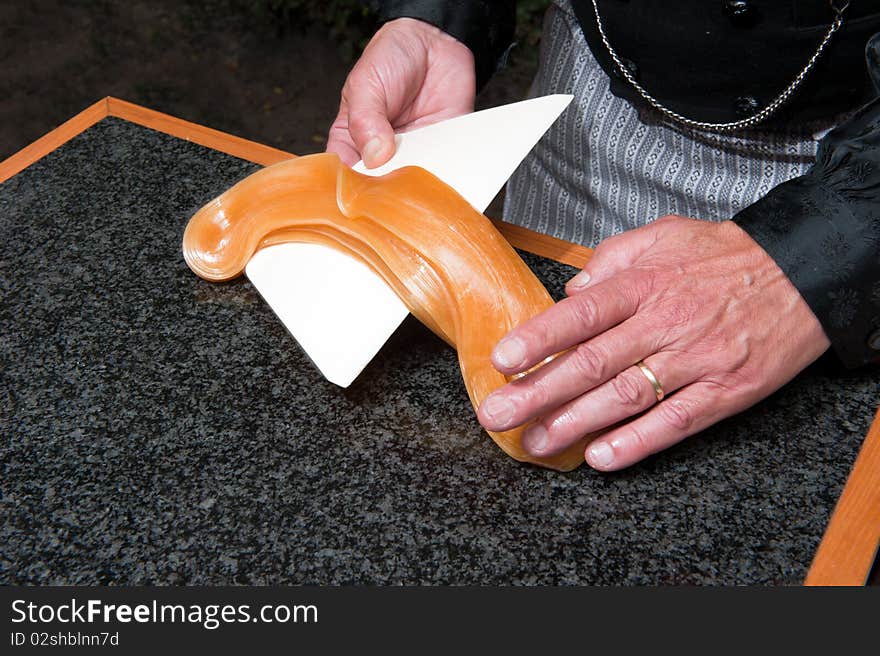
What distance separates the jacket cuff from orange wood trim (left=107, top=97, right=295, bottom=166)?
23.6 inches

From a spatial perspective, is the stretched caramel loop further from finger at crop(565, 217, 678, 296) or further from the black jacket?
the black jacket

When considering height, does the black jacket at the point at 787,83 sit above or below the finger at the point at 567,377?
above

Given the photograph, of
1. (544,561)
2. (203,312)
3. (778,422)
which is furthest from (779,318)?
(203,312)

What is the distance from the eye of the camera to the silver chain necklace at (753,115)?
842 millimetres

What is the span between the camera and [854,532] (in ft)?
2.21

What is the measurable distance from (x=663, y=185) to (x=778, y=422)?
36 centimetres

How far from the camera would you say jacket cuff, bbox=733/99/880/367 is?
0.75 m

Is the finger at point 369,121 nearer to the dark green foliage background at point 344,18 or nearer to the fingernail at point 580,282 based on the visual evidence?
the fingernail at point 580,282

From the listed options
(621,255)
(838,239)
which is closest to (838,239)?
(838,239)

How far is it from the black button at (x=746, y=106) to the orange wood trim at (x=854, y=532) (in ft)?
1.27

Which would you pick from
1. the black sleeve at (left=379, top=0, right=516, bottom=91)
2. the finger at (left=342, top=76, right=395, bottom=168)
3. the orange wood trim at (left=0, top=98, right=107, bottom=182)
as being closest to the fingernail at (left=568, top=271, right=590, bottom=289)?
the finger at (left=342, top=76, right=395, bottom=168)

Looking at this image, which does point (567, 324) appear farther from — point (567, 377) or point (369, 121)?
point (369, 121)

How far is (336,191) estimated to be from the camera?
2.80ft

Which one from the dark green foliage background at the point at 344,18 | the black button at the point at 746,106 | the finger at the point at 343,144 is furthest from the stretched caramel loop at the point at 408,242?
the dark green foliage background at the point at 344,18
